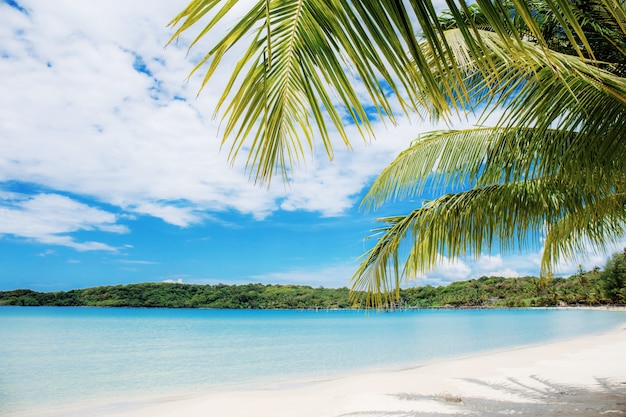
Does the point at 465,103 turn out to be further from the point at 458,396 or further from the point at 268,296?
the point at 268,296

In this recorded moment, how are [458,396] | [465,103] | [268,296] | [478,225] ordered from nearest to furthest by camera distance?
[465,103], [478,225], [458,396], [268,296]

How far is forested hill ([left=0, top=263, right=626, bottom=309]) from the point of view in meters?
71.0

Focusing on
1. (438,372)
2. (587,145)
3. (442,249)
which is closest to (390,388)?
(438,372)

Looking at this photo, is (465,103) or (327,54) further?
(465,103)

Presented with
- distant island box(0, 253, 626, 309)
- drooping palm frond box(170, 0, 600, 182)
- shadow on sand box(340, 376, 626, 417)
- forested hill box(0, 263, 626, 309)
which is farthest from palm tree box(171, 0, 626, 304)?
forested hill box(0, 263, 626, 309)

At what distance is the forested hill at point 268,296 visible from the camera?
233 ft

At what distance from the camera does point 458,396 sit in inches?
268

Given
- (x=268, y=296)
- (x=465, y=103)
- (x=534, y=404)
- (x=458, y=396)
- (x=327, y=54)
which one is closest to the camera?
(x=327, y=54)

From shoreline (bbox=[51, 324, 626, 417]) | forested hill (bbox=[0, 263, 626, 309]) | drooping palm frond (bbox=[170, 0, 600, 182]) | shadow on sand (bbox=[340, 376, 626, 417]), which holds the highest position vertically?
forested hill (bbox=[0, 263, 626, 309])

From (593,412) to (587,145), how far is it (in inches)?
145

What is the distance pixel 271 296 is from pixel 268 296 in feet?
2.10

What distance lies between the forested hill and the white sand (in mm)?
57862

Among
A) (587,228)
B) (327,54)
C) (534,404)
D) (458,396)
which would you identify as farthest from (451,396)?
(327,54)

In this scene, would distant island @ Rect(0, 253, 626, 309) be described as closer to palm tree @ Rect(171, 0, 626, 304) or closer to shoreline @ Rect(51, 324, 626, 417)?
shoreline @ Rect(51, 324, 626, 417)
